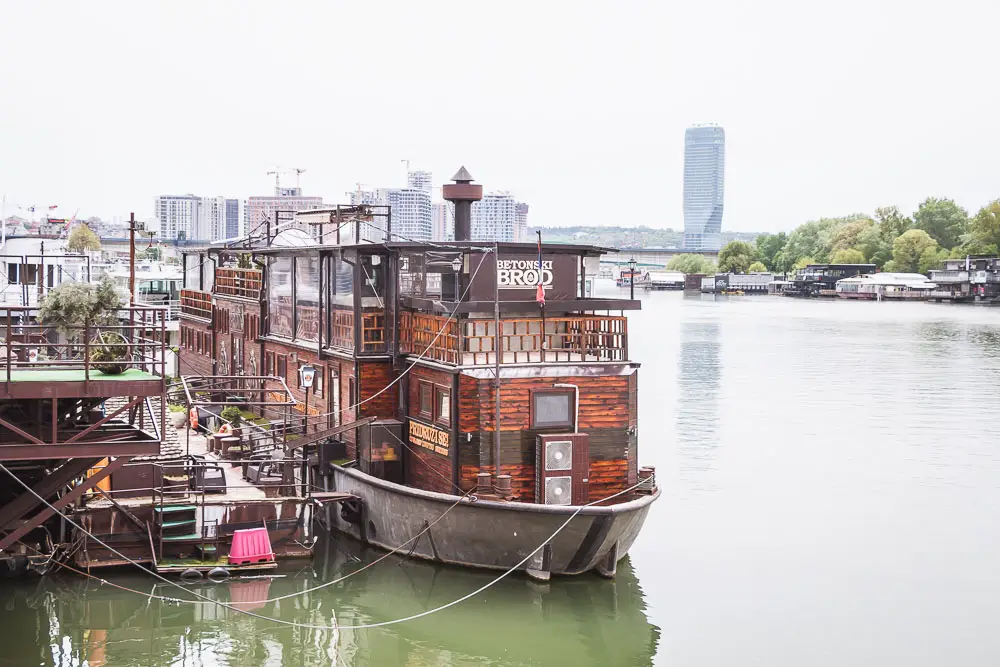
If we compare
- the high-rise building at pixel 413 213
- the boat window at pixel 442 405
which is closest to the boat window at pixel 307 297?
the boat window at pixel 442 405

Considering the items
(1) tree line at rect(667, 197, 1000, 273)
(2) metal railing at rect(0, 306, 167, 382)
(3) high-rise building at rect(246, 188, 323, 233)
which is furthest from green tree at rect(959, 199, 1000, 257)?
(2) metal railing at rect(0, 306, 167, 382)

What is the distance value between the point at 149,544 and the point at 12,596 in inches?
101

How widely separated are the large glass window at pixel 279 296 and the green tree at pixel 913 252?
15578cm

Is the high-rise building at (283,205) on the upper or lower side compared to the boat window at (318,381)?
upper

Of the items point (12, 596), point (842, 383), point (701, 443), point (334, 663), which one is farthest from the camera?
point (842, 383)

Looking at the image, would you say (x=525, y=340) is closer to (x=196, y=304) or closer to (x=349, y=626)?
(x=349, y=626)

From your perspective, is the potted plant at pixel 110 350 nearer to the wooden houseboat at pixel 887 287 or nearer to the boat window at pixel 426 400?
the boat window at pixel 426 400

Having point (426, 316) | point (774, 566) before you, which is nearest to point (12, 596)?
point (426, 316)

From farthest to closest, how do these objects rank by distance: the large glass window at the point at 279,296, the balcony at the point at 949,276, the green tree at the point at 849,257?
1. the green tree at the point at 849,257
2. the balcony at the point at 949,276
3. the large glass window at the point at 279,296

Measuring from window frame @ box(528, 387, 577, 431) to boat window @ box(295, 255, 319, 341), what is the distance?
747 centimetres

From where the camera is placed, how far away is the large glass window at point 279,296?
3038 cm

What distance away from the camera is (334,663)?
792 inches

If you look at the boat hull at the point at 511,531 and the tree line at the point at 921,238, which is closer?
the boat hull at the point at 511,531

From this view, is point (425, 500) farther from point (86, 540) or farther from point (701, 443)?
point (701, 443)
